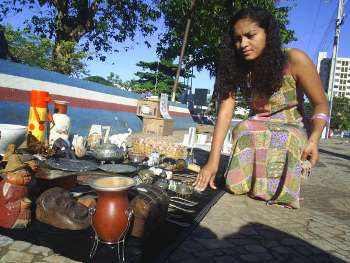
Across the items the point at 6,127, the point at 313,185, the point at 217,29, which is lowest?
the point at 313,185

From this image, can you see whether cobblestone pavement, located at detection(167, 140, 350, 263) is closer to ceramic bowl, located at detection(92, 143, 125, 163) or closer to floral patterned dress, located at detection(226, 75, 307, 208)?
floral patterned dress, located at detection(226, 75, 307, 208)

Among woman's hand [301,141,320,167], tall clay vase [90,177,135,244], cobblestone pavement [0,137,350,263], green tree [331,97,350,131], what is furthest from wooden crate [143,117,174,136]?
green tree [331,97,350,131]

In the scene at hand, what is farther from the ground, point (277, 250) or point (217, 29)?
point (217, 29)

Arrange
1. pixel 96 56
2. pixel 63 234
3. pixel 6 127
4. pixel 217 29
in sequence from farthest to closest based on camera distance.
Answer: pixel 217 29 → pixel 96 56 → pixel 6 127 → pixel 63 234

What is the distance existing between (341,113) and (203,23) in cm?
6965

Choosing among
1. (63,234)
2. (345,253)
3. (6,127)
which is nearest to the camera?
(63,234)

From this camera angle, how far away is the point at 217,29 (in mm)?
22250

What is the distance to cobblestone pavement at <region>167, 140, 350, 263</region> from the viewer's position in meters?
2.56

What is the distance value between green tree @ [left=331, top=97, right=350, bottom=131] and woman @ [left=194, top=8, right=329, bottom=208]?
82080mm

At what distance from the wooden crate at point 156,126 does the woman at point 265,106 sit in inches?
332

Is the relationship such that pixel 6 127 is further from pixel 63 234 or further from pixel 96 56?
pixel 96 56

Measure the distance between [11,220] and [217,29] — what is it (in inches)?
839

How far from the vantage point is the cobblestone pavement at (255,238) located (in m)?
2.35

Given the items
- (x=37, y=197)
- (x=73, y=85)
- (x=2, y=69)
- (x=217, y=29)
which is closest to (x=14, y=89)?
(x=2, y=69)
